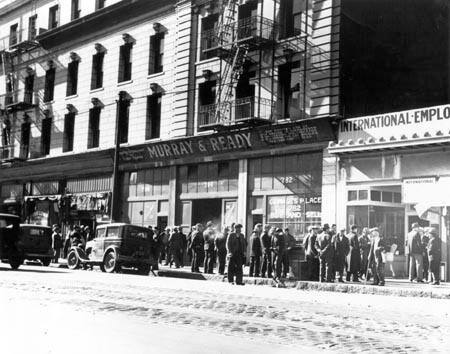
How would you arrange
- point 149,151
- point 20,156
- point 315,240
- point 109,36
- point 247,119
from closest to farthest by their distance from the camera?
point 315,240 < point 247,119 < point 149,151 < point 109,36 < point 20,156

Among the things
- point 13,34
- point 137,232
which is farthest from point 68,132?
point 137,232

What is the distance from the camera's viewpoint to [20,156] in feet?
128

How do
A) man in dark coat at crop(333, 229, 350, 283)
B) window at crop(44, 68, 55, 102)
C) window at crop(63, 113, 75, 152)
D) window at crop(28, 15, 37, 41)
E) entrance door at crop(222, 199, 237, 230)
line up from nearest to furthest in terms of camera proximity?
man in dark coat at crop(333, 229, 350, 283) < entrance door at crop(222, 199, 237, 230) < window at crop(63, 113, 75, 152) < window at crop(44, 68, 55, 102) < window at crop(28, 15, 37, 41)

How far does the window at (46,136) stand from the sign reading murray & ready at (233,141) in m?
7.72

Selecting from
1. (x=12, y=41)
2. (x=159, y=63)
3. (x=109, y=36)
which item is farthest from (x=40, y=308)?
(x=12, y=41)

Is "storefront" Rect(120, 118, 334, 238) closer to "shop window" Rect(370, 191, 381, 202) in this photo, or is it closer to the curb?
"shop window" Rect(370, 191, 381, 202)

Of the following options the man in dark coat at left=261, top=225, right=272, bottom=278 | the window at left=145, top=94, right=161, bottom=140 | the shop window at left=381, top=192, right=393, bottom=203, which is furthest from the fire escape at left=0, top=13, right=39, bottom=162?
the shop window at left=381, top=192, right=393, bottom=203

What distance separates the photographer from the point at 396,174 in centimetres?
2191

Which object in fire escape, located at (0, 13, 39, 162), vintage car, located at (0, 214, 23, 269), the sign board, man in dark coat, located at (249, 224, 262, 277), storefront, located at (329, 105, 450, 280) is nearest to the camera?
the sign board

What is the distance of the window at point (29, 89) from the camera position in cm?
3950

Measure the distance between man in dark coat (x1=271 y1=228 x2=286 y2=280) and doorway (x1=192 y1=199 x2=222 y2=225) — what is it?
7834 millimetres

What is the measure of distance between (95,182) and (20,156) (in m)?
7.84

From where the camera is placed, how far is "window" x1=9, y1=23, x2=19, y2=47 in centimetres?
4097

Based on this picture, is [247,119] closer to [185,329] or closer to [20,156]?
[185,329]
